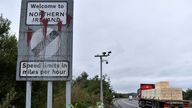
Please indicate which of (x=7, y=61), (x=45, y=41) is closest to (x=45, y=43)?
(x=45, y=41)

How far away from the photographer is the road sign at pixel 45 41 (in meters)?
7.72

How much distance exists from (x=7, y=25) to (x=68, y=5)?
463 inches

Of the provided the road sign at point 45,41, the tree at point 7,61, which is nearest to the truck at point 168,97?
the tree at point 7,61

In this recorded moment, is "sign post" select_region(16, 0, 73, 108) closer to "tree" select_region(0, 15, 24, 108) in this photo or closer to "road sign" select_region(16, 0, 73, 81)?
"road sign" select_region(16, 0, 73, 81)

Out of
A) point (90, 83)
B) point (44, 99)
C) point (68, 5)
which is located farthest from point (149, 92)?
point (68, 5)

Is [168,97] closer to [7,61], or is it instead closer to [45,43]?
[7,61]

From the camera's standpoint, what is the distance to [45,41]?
780cm

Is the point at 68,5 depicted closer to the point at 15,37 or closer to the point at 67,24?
the point at 67,24

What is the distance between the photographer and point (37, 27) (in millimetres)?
7848

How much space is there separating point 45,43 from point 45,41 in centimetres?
4

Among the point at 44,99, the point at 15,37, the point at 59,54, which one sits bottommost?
the point at 44,99

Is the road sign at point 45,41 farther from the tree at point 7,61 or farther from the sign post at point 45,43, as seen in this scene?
the tree at point 7,61

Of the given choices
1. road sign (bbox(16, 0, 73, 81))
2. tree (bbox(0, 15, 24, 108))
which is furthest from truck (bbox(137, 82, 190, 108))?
road sign (bbox(16, 0, 73, 81))

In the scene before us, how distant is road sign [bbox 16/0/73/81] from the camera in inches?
304
